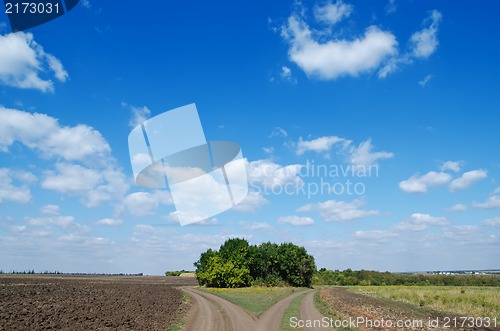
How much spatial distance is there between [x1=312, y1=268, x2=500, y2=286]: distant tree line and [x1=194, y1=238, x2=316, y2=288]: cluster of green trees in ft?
138

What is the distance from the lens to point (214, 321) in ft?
83.6

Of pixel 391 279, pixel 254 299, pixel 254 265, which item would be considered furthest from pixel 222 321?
pixel 391 279

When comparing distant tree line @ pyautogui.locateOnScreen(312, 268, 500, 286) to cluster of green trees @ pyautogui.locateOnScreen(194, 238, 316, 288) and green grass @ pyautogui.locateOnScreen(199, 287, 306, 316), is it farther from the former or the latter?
green grass @ pyautogui.locateOnScreen(199, 287, 306, 316)

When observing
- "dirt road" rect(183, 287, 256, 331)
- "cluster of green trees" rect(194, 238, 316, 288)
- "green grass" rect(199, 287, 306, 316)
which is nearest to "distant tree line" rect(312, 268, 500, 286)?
"cluster of green trees" rect(194, 238, 316, 288)

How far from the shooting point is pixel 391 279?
13650cm

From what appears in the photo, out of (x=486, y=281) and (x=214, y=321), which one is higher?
(x=214, y=321)

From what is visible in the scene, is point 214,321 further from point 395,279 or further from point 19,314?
point 395,279

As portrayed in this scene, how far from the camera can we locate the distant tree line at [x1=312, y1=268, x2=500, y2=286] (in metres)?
120

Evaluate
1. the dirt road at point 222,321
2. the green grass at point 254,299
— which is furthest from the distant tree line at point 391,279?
the dirt road at point 222,321

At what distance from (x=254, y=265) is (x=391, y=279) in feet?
225

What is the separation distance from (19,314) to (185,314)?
1173 centimetres

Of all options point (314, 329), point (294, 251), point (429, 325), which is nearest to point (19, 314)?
point (314, 329)

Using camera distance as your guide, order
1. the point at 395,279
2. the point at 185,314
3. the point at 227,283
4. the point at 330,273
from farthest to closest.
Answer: the point at 330,273 → the point at 395,279 → the point at 227,283 → the point at 185,314

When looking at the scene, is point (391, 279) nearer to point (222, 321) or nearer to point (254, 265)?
point (254, 265)
